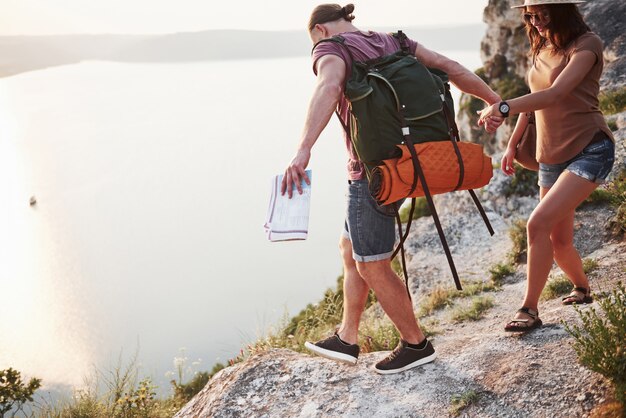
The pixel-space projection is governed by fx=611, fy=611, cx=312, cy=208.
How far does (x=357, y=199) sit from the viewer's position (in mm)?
3740

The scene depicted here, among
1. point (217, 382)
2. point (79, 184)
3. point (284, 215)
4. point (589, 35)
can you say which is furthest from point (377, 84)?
point (79, 184)

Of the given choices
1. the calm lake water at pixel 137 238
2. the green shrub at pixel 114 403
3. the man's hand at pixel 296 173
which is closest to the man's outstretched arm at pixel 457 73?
the man's hand at pixel 296 173

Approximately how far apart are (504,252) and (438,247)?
181cm

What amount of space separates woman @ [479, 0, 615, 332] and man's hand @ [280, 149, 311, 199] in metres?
1.14

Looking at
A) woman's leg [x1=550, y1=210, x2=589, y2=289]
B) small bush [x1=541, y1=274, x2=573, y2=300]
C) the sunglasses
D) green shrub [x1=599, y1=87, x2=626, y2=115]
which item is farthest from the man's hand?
green shrub [x1=599, y1=87, x2=626, y2=115]

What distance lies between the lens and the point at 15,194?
11662 cm

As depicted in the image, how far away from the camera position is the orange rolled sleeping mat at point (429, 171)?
11.1ft

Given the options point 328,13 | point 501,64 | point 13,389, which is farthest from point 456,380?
point 501,64

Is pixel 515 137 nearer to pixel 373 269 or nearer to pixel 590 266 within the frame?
pixel 373 269

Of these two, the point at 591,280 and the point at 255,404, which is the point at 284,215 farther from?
the point at 591,280

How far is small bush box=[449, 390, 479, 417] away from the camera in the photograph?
3.64 metres

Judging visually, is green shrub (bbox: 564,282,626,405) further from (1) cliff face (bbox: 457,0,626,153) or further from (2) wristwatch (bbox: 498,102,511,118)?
(1) cliff face (bbox: 457,0,626,153)

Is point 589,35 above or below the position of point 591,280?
above

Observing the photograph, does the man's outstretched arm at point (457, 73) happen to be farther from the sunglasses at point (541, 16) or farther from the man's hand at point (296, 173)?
the man's hand at point (296, 173)
